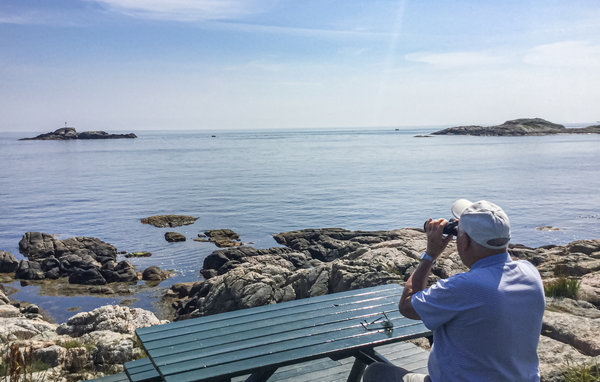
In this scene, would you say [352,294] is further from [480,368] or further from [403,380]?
[480,368]

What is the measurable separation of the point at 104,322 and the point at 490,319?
7759mm

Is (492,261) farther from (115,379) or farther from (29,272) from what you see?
(29,272)

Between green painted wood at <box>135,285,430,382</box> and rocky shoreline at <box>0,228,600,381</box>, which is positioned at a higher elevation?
green painted wood at <box>135,285,430,382</box>

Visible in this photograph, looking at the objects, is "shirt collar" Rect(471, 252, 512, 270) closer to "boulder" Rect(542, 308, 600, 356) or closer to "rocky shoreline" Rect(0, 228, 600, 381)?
"rocky shoreline" Rect(0, 228, 600, 381)

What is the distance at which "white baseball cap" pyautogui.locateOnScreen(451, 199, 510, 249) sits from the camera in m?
2.73

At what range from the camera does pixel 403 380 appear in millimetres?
3398

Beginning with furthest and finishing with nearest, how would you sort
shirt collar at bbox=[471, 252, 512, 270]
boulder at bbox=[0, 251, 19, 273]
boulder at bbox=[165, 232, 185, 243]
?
boulder at bbox=[165, 232, 185, 243]
boulder at bbox=[0, 251, 19, 273]
shirt collar at bbox=[471, 252, 512, 270]

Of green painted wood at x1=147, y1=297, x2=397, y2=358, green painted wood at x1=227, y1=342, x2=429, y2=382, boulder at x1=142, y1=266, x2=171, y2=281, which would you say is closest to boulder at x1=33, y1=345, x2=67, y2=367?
green painted wood at x1=227, y1=342, x2=429, y2=382

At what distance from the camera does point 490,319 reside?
265cm

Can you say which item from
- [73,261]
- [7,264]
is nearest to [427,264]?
[73,261]

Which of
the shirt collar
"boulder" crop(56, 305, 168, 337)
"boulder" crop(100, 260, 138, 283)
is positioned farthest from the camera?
"boulder" crop(100, 260, 138, 283)

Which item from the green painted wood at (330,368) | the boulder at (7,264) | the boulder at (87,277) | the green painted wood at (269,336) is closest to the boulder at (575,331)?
the green painted wood at (330,368)

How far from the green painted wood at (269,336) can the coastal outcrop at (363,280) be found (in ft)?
7.18

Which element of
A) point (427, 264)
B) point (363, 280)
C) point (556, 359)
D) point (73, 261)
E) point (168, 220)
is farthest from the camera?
point (168, 220)
